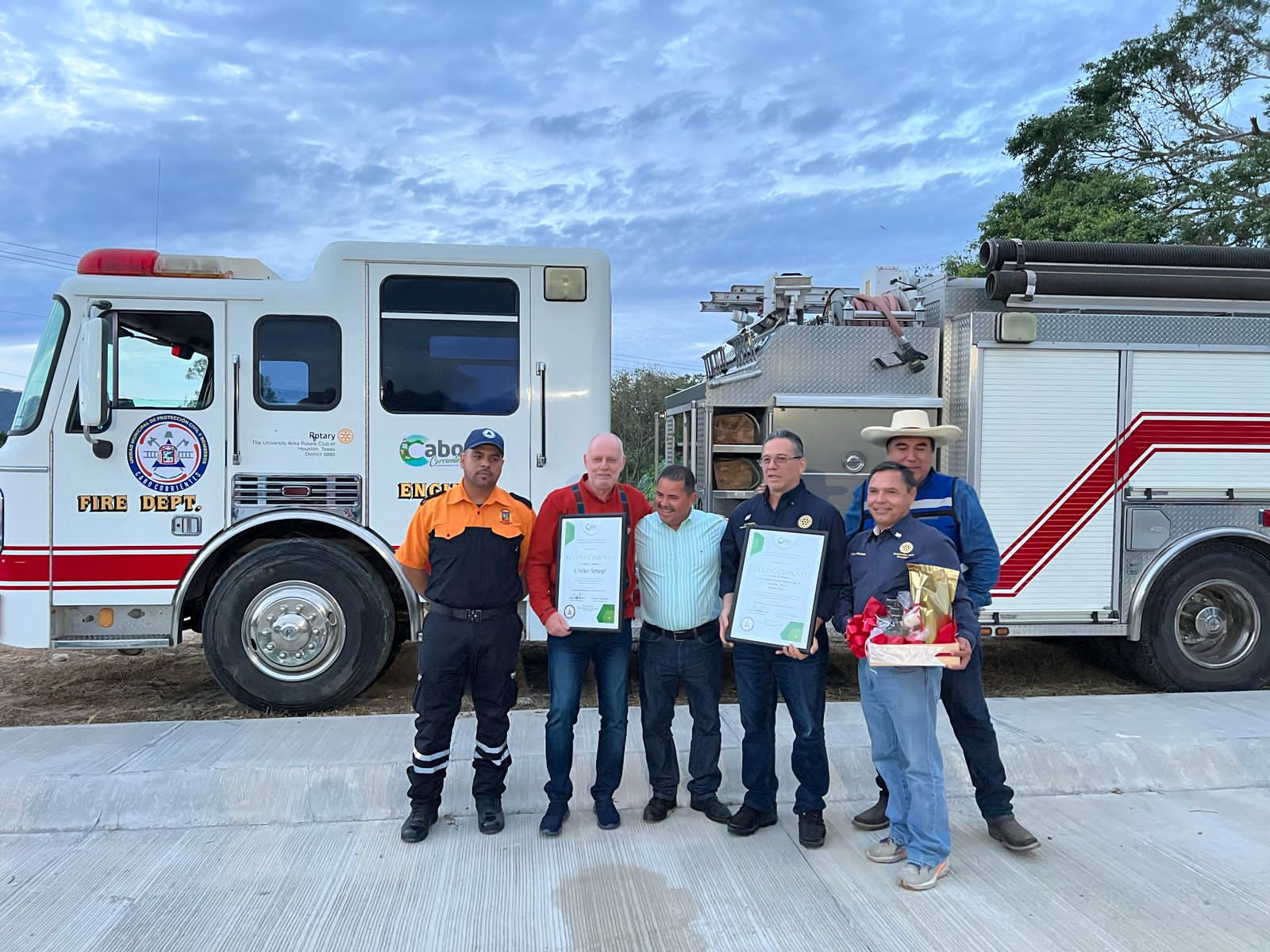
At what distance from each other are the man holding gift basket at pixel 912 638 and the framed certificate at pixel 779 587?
7.3 inches

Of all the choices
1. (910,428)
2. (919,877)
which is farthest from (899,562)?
(919,877)

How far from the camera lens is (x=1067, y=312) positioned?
18.7 ft

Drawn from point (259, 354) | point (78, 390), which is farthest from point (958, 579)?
point (78, 390)

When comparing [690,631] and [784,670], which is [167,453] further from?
[784,670]

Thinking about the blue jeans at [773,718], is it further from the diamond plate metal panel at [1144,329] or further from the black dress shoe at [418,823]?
the diamond plate metal panel at [1144,329]

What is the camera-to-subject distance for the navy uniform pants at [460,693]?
3.74 metres

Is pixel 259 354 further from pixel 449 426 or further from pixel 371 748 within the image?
pixel 371 748

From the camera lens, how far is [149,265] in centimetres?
521

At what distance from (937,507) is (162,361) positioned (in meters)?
4.26

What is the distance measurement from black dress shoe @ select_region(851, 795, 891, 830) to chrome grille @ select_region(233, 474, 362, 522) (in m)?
3.10

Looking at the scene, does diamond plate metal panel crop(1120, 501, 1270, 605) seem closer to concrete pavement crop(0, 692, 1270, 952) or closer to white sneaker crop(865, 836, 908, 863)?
concrete pavement crop(0, 692, 1270, 952)

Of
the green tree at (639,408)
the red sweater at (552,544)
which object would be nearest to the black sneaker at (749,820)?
the red sweater at (552,544)

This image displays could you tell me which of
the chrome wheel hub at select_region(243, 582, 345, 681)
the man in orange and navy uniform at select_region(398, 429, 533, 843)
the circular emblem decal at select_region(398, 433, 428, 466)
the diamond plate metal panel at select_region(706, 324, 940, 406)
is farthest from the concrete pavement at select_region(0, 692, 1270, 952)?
the diamond plate metal panel at select_region(706, 324, 940, 406)

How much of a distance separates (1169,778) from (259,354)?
5323 mm
